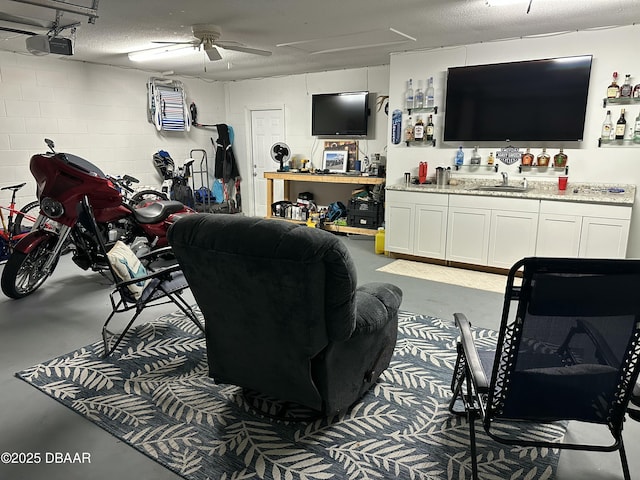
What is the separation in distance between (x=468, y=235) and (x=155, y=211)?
3.30m

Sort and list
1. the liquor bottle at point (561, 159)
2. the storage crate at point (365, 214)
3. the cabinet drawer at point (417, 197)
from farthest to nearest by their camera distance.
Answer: the storage crate at point (365, 214) < the cabinet drawer at point (417, 197) < the liquor bottle at point (561, 159)

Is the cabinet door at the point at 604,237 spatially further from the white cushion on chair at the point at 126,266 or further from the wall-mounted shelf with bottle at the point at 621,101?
the white cushion on chair at the point at 126,266

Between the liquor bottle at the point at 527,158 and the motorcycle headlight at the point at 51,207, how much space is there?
4501 mm

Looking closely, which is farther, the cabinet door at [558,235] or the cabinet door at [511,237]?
the cabinet door at [511,237]

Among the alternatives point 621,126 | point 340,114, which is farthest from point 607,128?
point 340,114

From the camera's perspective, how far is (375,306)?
2.24 meters

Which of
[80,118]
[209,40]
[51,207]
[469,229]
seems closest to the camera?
[51,207]

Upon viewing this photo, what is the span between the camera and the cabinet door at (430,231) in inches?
194

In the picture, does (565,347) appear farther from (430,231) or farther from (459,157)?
(459,157)

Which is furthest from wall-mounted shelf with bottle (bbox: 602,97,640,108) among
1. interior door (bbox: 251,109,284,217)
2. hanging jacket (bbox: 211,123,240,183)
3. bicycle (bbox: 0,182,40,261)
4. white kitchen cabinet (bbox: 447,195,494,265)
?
bicycle (bbox: 0,182,40,261)

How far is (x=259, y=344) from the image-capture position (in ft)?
6.82

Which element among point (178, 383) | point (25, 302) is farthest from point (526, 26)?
point (25, 302)

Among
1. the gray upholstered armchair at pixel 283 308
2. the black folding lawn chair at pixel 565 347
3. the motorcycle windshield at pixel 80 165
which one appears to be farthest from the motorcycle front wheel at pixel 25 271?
the black folding lawn chair at pixel 565 347

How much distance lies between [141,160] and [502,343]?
→ 6.52 metres
